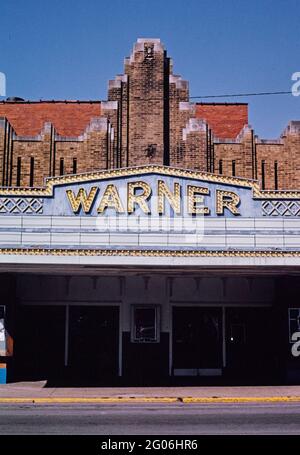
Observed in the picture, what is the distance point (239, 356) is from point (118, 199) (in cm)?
776

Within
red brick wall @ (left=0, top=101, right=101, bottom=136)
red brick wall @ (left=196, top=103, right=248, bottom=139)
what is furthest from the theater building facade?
red brick wall @ (left=196, top=103, right=248, bottom=139)

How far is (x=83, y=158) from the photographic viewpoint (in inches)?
954

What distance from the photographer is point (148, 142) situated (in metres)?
24.7

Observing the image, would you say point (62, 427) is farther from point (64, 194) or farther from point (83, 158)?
point (83, 158)

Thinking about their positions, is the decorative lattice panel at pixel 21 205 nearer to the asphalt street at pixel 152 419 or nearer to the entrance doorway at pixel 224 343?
the asphalt street at pixel 152 419

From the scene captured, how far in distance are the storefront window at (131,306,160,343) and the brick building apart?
18.5 ft

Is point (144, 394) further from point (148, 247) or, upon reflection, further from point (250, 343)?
point (250, 343)

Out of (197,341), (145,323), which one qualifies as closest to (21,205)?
(145,323)

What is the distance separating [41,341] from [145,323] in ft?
12.0

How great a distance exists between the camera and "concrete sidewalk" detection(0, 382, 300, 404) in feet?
57.7

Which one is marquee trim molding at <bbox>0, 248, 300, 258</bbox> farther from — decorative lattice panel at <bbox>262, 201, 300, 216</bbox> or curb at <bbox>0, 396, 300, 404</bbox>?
curb at <bbox>0, 396, 300, 404</bbox>

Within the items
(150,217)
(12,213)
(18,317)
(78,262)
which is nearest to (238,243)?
(150,217)

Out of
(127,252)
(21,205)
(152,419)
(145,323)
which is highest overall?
(21,205)

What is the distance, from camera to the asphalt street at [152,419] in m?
12.3
